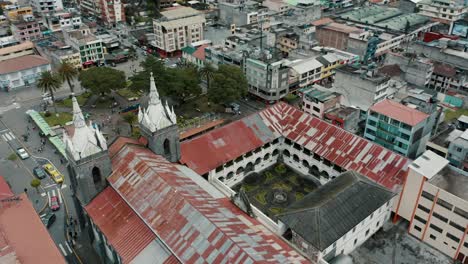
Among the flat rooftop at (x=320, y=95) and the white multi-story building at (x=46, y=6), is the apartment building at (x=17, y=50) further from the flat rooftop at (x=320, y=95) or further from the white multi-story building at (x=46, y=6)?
the flat rooftop at (x=320, y=95)

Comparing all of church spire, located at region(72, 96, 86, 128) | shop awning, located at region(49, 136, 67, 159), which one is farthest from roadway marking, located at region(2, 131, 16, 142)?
church spire, located at region(72, 96, 86, 128)

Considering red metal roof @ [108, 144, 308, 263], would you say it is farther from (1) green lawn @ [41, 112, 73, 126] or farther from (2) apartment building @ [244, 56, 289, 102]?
(2) apartment building @ [244, 56, 289, 102]

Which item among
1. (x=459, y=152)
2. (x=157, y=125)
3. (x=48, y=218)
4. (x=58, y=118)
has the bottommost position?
(x=48, y=218)

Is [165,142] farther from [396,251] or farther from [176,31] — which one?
[176,31]

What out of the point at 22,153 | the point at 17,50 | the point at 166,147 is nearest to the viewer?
the point at 166,147

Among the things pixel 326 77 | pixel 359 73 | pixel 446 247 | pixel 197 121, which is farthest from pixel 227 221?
pixel 326 77

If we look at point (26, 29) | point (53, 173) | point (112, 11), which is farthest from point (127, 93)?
point (112, 11)

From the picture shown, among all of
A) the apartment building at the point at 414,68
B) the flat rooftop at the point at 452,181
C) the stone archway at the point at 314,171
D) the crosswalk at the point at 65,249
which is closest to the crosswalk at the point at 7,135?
the crosswalk at the point at 65,249
